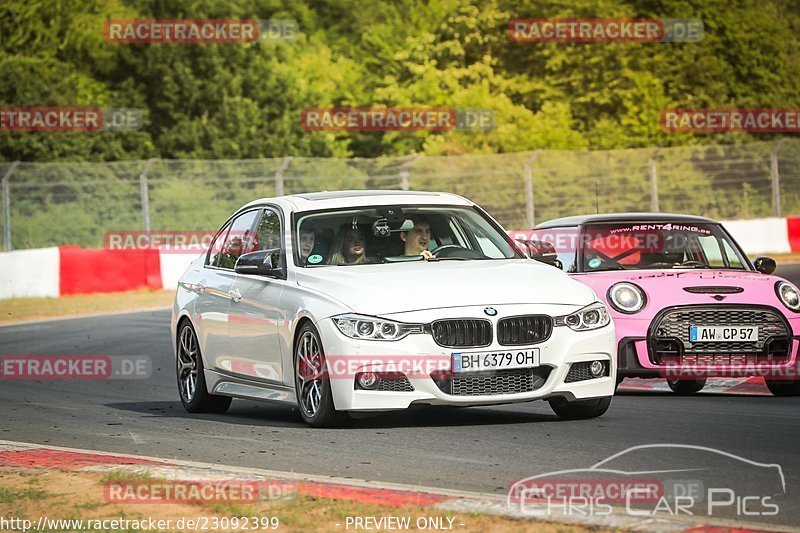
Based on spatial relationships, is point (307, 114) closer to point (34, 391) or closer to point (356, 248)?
point (34, 391)

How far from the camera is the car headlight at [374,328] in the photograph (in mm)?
9625

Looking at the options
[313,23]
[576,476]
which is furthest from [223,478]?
[313,23]

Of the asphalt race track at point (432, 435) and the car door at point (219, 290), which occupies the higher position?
the car door at point (219, 290)

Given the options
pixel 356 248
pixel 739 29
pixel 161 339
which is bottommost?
pixel 161 339

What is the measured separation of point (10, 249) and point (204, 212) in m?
4.56

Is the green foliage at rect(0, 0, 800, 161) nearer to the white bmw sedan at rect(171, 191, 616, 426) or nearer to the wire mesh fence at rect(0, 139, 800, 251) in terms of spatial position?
the wire mesh fence at rect(0, 139, 800, 251)

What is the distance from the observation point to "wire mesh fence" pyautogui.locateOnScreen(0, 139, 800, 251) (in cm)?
3183

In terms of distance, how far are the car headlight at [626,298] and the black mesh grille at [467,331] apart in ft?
8.29

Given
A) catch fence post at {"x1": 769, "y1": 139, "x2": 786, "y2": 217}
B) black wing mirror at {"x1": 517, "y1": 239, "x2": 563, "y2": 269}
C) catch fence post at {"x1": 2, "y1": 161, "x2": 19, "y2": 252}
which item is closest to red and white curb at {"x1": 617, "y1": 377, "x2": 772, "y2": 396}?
black wing mirror at {"x1": 517, "y1": 239, "x2": 563, "y2": 269}

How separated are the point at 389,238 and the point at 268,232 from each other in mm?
1089

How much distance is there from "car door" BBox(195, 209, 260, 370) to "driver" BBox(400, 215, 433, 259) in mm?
1441

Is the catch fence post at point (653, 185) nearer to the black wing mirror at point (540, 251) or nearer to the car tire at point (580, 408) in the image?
the black wing mirror at point (540, 251)

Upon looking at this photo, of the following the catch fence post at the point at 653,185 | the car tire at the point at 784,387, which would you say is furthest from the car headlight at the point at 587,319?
the catch fence post at the point at 653,185

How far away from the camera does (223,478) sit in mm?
7859
